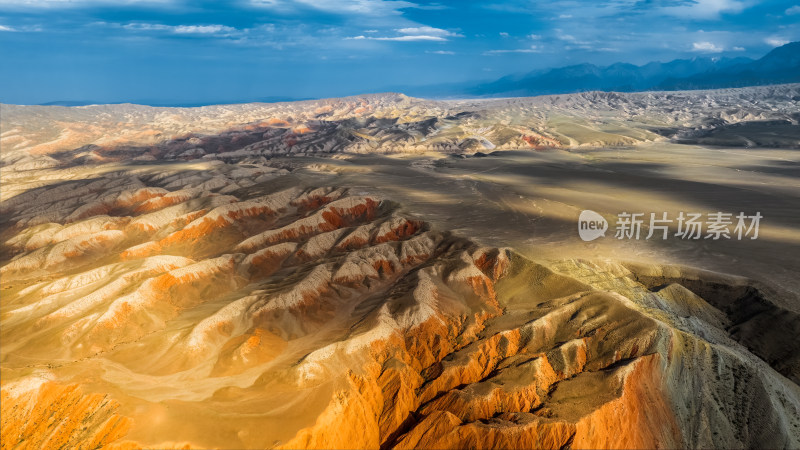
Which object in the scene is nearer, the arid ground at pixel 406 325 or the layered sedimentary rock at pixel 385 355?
the layered sedimentary rock at pixel 385 355

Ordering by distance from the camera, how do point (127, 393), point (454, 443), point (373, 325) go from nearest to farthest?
1. point (454, 443)
2. point (127, 393)
3. point (373, 325)

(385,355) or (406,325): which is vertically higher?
(406,325)

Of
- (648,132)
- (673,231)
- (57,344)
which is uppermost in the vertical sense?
(648,132)

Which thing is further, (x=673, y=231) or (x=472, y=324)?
(x=673, y=231)

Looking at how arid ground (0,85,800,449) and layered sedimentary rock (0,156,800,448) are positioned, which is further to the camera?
arid ground (0,85,800,449)

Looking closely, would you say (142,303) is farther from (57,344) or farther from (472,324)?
(472,324)

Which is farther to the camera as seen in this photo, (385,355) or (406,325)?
(406,325)

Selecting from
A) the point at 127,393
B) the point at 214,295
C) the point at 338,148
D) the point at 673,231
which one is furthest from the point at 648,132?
the point at 127,393

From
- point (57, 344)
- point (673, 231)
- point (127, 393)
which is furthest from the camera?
point (673, 231)
